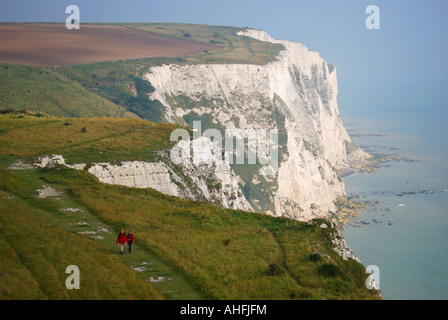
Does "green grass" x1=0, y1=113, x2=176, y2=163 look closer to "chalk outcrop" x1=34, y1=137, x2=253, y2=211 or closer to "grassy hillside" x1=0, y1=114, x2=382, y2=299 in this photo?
"grassy hillside" x1=0, y1=114, x2=382, y2=299

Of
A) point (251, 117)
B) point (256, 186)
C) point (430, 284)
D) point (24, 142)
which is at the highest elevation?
point (251, 117)

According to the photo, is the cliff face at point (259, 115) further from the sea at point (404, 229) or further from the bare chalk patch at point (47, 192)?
the bare chalk patch at point (47, 192)

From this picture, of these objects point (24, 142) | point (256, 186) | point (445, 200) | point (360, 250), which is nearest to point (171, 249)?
point (24, 142)

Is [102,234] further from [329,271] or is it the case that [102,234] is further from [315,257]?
[329,271]

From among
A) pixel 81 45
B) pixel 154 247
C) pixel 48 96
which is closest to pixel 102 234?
pixel 154 247

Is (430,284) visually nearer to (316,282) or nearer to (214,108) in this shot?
(316,282)
